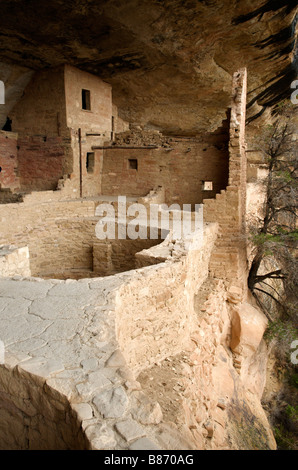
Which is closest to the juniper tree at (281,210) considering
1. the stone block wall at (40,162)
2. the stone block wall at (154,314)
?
the stone block wall at (154,314)

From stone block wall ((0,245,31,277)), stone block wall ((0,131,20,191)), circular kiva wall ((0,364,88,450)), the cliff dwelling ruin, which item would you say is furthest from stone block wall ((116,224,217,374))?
stone block wall ((0,131,20,191))

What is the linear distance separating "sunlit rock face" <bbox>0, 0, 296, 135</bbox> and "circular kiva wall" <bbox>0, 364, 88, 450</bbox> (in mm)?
7126

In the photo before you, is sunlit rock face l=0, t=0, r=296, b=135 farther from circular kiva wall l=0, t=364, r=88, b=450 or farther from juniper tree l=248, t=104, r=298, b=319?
circular kiva wall l=0, t=364, r=88, b=450

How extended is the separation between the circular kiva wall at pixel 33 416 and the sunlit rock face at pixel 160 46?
7.13 m

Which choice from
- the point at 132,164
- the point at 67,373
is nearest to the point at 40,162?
the point at 132,164

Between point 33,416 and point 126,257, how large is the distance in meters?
5.30

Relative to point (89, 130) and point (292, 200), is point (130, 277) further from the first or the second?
point (89, 130)

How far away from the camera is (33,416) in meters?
2.29

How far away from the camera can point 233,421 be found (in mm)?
5242

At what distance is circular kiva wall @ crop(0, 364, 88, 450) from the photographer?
208cm

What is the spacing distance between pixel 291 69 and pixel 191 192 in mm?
5402

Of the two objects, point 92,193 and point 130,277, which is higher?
point 92,193

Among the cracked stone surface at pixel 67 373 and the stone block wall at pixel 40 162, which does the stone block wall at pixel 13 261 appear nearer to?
the cracked stone surface at pixel 67 373
